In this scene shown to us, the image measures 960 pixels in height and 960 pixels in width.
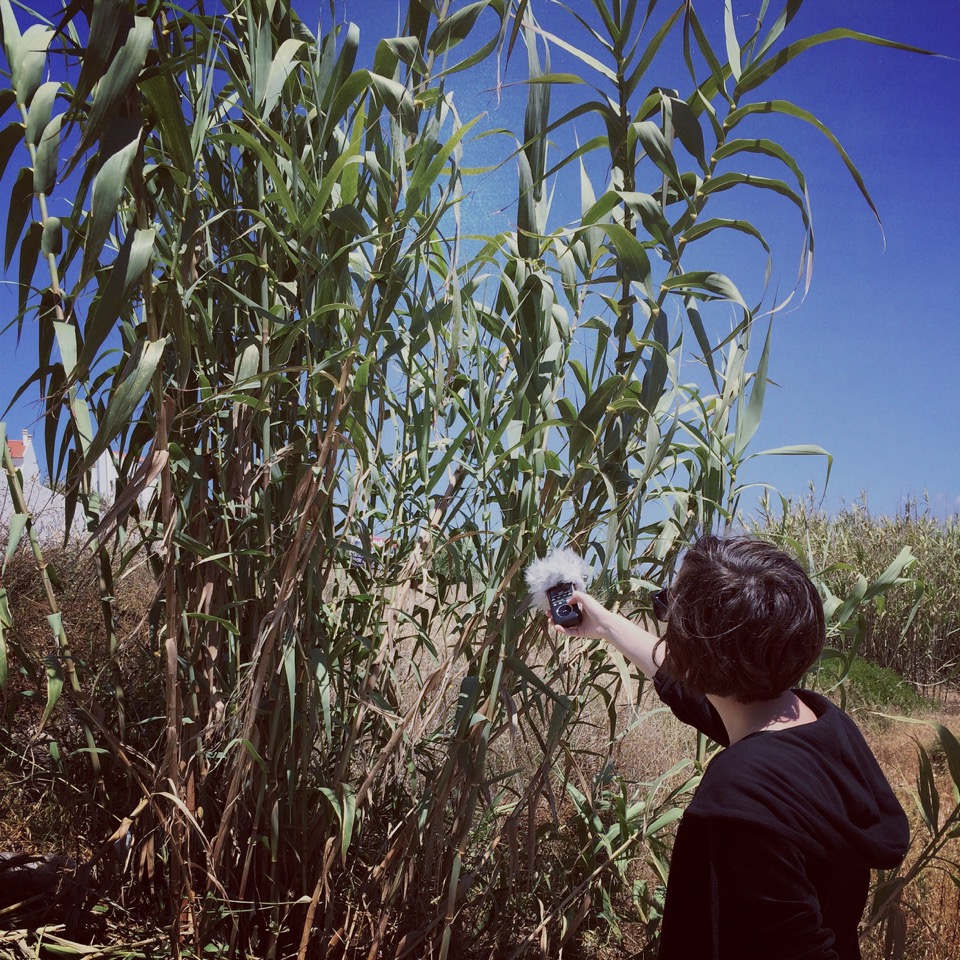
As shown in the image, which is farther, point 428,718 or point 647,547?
point 647,547

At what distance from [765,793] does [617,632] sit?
334 mm

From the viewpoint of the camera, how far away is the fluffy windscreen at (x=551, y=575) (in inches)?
41.0

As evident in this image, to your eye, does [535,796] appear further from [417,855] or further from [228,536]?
[228,536]

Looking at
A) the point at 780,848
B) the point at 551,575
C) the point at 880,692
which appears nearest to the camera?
the point at 780,848

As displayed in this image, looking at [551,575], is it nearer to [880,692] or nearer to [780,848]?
[780,848]

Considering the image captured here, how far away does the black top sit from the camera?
2.53 feet

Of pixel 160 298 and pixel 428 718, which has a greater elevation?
pixel 160 298

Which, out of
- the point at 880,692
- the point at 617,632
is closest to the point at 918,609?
the point at 880,692

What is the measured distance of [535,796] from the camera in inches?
45.7

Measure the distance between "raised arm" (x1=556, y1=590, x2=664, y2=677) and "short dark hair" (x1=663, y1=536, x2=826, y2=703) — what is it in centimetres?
16

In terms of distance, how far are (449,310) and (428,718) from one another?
0.51 m

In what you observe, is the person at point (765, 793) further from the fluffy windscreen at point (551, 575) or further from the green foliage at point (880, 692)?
the green foliage at point (880, 692)

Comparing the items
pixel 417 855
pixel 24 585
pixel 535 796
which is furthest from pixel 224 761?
pixel 24 585

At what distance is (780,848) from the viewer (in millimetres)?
770
